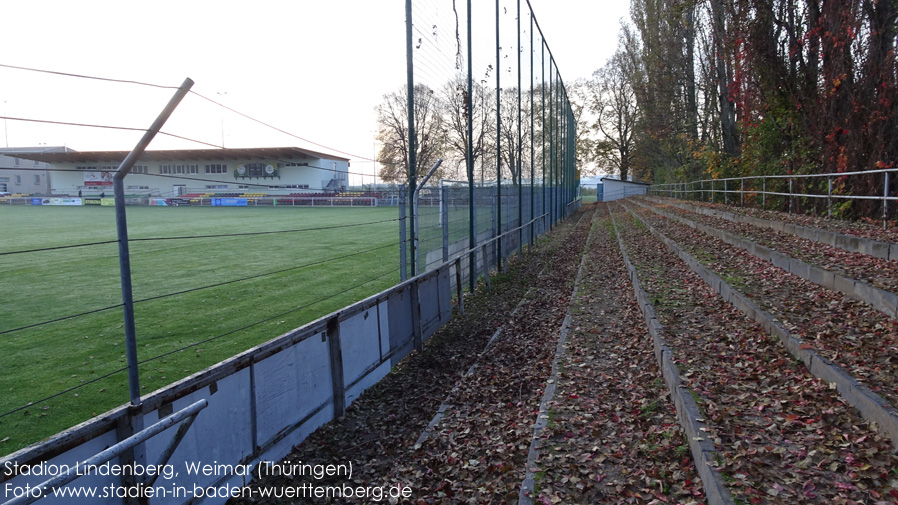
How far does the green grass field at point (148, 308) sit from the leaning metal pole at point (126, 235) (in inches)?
5.9

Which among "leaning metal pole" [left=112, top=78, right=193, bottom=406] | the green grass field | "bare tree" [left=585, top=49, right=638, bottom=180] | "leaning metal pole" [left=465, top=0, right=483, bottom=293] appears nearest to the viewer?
"leaning metal pole" [left=112, top=78, right=193, bottom=406]

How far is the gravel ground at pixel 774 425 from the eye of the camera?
2686 mm

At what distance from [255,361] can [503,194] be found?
10843 mm

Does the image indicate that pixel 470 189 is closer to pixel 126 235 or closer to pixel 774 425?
pixel 774 425

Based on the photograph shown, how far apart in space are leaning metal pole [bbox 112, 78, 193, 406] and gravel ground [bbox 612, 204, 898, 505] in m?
2.96

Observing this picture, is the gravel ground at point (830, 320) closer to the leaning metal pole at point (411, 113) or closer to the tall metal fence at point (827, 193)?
the tall metal fence at point (827, 193)

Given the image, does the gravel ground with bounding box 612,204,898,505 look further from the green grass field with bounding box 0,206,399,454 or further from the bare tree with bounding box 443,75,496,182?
the bare tree with bounding box 443,75,496,182

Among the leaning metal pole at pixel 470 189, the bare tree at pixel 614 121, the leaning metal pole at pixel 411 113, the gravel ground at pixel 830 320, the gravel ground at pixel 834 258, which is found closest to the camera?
the gravel ground at pixel 830 320

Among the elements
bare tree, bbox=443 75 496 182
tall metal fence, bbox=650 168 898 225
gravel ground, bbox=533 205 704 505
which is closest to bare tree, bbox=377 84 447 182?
bare tree, bbox=443 75 496 182

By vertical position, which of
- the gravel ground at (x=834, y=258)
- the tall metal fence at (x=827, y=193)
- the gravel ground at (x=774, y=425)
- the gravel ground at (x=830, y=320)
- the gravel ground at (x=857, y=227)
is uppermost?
the tall metal fence at (x=827, y=193)

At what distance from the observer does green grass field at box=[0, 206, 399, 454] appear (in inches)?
206

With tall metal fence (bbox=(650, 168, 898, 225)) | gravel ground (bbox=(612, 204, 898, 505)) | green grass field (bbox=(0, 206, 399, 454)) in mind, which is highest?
tall metal fence (bbox=(650, 168, 898, 225))

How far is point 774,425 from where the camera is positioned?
3.36 metres


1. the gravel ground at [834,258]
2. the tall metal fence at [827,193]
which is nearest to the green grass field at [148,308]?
the gravel ground at [834,258]
